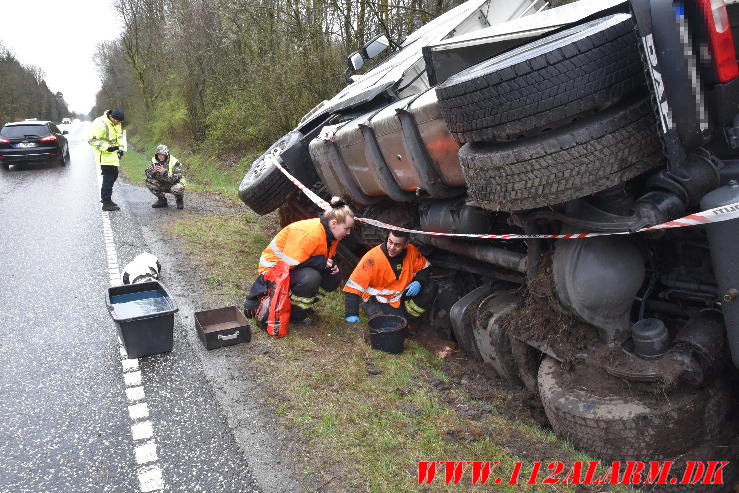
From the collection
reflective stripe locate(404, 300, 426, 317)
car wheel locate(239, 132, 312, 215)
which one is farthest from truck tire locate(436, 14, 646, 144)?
car wheel locate(239, 132, 312, 215)

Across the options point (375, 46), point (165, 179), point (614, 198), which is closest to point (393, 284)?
point (614, 198)

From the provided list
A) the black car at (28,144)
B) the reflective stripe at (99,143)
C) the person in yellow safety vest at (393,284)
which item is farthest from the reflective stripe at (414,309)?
the black car at (28,144)

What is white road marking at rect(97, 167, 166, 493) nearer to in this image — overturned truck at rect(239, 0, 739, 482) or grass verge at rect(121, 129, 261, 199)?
overturned truck at rect(239, 0, 739, 482)

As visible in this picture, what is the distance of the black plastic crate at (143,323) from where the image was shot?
12.4 ft

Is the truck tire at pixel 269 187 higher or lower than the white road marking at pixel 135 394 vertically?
higher

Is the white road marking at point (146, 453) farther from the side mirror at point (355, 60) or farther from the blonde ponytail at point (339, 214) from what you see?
the side mirror at point (355, 60)

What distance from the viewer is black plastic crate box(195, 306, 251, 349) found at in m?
4.05

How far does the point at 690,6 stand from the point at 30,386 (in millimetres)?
3740

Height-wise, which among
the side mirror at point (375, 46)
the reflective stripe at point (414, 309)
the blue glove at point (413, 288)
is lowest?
the reflective stripe at point (414, 309)

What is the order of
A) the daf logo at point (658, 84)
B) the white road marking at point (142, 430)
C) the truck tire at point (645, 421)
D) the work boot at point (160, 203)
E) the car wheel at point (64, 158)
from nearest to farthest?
the daf logo at point (658, 84) → the truck tire at point (645, 421) → the white road marking at point (142, 430) → the work boot at point (160, 203) → the car wheel at point (64, 158)

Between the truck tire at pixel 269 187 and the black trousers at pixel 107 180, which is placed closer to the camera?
the truck tire at pixel 269 187

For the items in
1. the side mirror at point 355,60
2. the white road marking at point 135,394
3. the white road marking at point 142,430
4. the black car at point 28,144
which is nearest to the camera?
the white road marking at point 142,430

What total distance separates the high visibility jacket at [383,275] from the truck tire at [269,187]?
1.67 metres

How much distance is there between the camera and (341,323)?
470 cm
